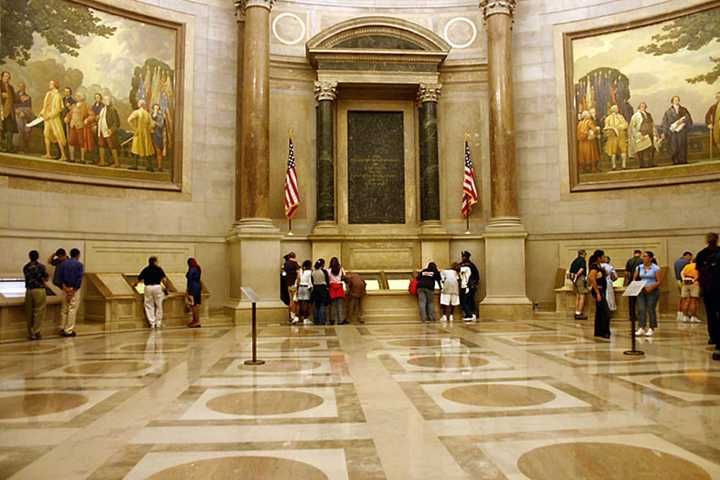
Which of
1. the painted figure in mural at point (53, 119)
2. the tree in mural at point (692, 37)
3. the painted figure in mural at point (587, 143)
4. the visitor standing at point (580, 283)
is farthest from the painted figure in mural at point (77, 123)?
the tree in mural at point (692, 37)

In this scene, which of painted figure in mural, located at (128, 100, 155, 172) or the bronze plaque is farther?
the bronze plaque

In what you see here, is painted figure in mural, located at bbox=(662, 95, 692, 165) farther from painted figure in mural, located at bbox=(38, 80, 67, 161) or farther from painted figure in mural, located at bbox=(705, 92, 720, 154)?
painted figure in mural, located at bbox=(38, 80, 67, 161)

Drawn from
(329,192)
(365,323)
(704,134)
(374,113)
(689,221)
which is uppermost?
(374,113)

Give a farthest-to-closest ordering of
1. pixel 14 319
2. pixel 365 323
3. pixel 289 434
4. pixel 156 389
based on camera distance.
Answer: pixel 365 323 < pixel 14 319 < pixel 156 389 < pixel 289 434

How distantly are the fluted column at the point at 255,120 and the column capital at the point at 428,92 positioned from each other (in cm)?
461

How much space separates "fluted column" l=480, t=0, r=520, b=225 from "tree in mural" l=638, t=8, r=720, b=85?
3.83 meters

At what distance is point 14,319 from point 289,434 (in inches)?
338

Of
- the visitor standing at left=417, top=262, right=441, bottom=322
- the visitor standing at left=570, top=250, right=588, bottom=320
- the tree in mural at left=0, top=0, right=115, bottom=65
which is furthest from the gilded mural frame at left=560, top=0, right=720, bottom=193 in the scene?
the tree in mural at left=0, top=0, right=115, bottom=65

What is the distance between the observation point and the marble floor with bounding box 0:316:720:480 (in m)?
3.74

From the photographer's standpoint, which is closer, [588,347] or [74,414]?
[74,414]

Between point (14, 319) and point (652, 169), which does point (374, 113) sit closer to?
point (652, 169)

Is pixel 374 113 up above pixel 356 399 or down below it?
above

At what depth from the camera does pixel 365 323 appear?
1395cm

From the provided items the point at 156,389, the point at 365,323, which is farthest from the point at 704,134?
the point at 156,389
